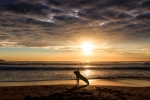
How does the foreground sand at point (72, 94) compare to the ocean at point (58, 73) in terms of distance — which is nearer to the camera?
the foreground sand at point (72, 94)

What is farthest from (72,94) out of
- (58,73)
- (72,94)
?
(58,73)

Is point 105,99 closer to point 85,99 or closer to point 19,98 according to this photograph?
point 85,99

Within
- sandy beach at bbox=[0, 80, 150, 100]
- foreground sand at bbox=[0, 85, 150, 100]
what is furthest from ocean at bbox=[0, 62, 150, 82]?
foreground sand at bbox=[0, 85, 150, 100]

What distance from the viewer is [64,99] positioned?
40.7 feet

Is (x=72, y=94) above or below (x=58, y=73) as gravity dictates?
above

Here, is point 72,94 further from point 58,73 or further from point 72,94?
point 58,73

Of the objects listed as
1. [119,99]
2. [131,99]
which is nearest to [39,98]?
[119,99]

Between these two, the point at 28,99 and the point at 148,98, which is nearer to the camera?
the point at 28,99

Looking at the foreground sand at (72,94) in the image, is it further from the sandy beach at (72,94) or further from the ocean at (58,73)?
the ocean at (58,73)

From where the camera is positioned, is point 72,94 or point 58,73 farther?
point 58,73

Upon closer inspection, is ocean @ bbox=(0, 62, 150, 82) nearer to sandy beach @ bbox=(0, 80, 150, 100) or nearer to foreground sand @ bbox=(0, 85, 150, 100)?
sandy beach @ bbox=(0, 80, 150, 100)

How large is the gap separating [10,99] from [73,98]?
4.53 m

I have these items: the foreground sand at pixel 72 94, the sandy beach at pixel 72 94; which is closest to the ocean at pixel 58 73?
the sandy beach at pixel 72 94

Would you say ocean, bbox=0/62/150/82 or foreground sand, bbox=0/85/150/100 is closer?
foreground sand, bbox=0/85/150/100
